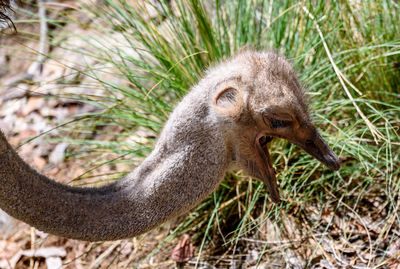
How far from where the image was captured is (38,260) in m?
3.40

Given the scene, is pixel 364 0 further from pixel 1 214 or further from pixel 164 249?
pixel 1 214

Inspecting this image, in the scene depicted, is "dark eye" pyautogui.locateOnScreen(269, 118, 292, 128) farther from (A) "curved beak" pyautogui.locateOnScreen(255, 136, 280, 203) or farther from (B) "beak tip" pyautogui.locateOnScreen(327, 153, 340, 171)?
(B) "beak tip" pyautogui.locateOnScreen(327, 153, 340, 171)

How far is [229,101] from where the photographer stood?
2.04 m

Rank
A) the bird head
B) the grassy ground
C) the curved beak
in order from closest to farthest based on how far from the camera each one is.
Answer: the bird head → the curved beak → the grassy ground

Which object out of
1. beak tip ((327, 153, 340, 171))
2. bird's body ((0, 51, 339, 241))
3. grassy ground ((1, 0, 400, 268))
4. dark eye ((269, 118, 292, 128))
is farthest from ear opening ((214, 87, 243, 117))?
grassy ground ((1, 0, 400, 268))

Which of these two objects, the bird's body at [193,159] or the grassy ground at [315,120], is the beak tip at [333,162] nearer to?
the bird's body at [193,159]

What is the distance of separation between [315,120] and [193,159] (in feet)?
4.34

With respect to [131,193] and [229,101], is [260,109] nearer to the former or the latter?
[229,101]

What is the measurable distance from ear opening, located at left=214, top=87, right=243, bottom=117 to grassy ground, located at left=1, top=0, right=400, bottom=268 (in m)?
0.81

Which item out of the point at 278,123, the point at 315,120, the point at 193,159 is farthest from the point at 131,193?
the point at 315,120

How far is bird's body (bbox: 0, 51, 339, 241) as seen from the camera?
2.04 m

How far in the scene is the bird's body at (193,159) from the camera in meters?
2.04

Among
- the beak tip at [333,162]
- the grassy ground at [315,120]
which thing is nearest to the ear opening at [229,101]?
the beak tip at [333,162]

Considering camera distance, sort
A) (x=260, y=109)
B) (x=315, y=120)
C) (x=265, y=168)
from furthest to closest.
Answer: (x=315, y=120) → (x=265, y=168) → (x=260, y=109)
